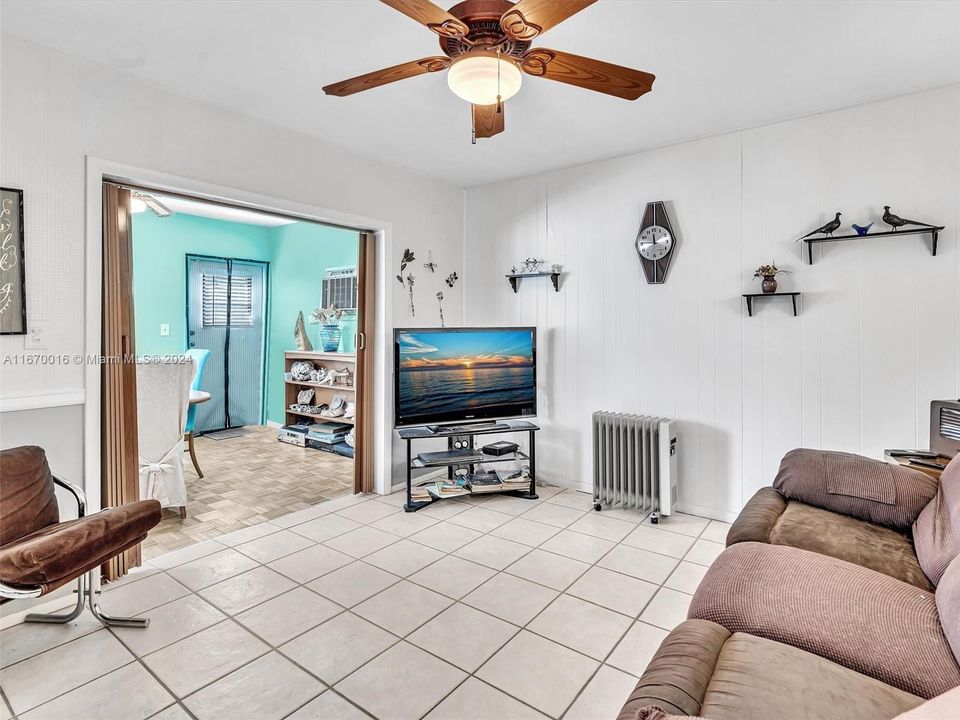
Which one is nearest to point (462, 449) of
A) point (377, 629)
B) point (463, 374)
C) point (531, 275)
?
point (463, 374)

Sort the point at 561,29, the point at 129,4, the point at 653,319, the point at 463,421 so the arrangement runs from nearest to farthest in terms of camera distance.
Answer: the point at 129,4, the point at 561,29, the point at 653,319, the point at 463,421

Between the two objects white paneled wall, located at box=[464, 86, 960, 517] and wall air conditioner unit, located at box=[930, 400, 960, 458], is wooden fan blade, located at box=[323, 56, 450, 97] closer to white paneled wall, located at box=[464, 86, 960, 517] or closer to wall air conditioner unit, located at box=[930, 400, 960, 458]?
white paneled wall, located at box=[464, 86, 960, 517]

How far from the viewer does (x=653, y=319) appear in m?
3.64

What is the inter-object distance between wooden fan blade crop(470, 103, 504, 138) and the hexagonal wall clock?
162 cm

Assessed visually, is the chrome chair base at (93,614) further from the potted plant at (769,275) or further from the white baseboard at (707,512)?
the potted plant at (769,275)

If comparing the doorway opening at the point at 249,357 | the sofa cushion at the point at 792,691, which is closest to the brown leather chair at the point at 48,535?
the doorway opening at the point at 249,357

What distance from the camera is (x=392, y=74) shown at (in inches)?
75.4

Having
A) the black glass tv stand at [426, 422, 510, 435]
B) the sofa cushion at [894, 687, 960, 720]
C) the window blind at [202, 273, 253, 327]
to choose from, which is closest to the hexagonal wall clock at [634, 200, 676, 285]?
A: the black glass tv stand at [426, 422, 510, 435]

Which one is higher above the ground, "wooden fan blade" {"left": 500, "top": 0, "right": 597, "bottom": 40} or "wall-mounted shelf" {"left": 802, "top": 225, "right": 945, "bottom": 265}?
"wooden fan blade" {"left": 500, "top": 0, "right": 597, "bottom": 40}

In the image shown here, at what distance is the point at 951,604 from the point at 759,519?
808 millimetres

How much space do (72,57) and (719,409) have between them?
13.1 feet

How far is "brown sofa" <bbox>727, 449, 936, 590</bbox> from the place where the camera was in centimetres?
184

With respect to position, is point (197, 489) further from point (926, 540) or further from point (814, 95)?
point (814, 95)

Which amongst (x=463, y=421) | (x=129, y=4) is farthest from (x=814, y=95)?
(x=129, y=4)
